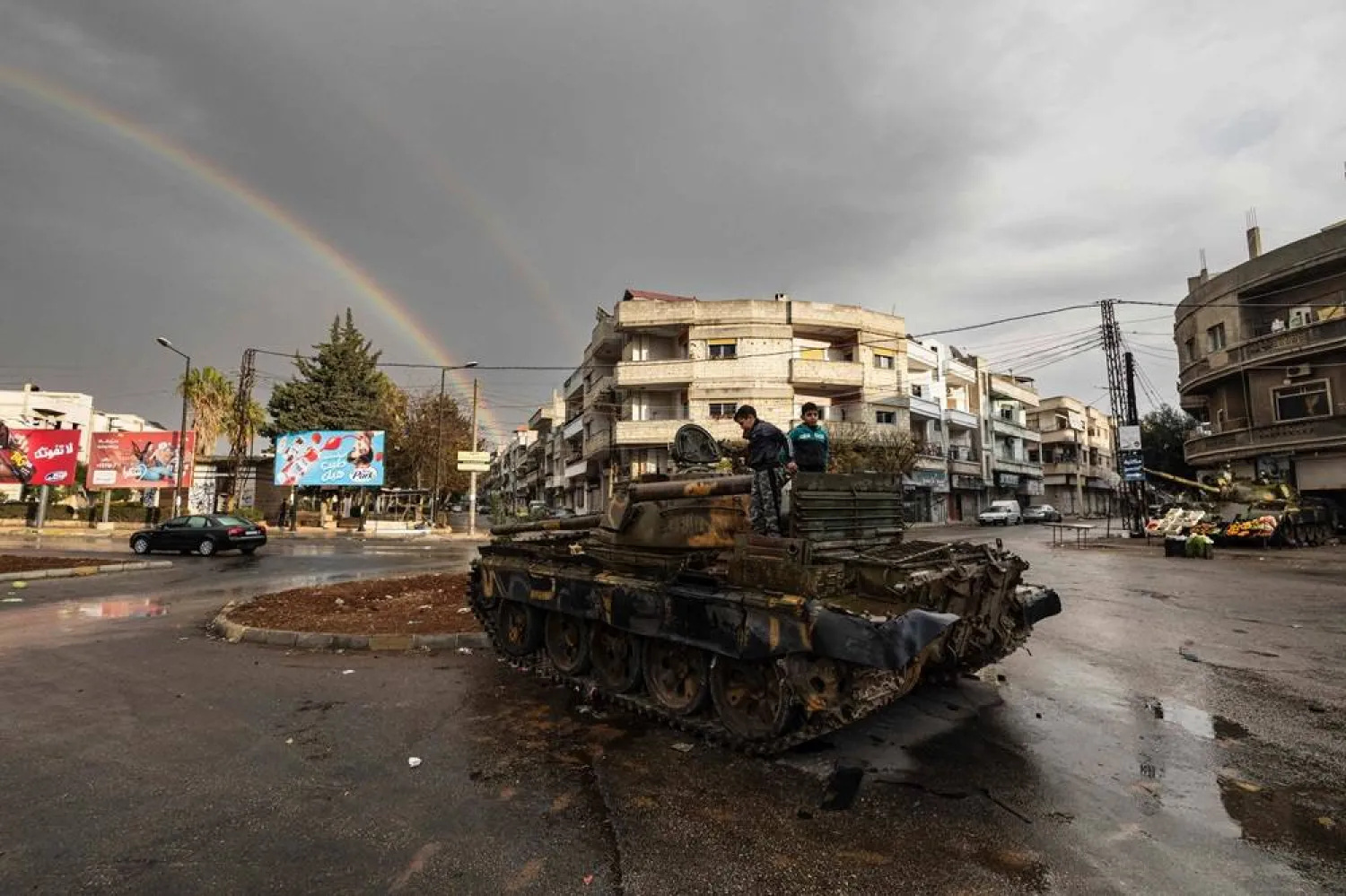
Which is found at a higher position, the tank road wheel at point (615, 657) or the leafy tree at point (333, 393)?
the leafy tree at point (333, 393)

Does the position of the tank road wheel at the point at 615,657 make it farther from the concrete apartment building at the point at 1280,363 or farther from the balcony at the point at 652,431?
the concrete apartment building at the point at 1280,363

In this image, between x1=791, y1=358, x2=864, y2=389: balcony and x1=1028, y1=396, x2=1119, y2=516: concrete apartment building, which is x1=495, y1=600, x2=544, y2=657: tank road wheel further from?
x1=1028, y1=396, x2=1119, y2=516: concrete apartment building

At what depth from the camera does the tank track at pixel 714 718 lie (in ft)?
13.3

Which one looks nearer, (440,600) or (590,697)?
(590,697)

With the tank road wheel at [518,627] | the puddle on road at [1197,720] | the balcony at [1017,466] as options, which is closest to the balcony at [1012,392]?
the balcony at [1017,466]

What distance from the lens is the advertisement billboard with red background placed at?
3244 centimetres

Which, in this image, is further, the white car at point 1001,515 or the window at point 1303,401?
the white car at point 1001,515

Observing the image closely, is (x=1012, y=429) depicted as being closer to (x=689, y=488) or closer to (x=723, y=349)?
(x=723, y=349)

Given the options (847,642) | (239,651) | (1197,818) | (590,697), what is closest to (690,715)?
(590,697)

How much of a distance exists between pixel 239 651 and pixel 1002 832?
7.54 metres

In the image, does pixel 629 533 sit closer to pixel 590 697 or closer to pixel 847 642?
pixel 590 697

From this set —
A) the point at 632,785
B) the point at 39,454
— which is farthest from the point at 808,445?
the point at 39,454

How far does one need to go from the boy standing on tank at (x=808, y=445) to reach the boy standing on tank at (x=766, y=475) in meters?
0.55

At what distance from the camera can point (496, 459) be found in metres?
124
